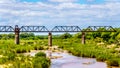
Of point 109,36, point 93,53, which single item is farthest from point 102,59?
point 109,36

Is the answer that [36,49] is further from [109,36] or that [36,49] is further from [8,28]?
[109,36]

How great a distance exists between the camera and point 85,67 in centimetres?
5047

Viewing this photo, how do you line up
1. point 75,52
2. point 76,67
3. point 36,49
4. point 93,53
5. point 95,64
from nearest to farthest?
point 76,67
point 95,64
point 93,53
point 75,52
point 36,49

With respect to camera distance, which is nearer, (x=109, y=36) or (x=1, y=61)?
(x=1, y=61)

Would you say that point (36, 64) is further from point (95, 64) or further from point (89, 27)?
point (89, 27)

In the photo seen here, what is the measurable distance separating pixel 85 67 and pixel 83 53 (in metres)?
15.2

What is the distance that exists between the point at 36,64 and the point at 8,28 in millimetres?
71737

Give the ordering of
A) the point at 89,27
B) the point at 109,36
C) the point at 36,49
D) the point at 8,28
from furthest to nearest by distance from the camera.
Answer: the point at 109,36 < the point at 89,27 < the point at 8,28 < the point at 36,49

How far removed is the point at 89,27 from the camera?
118438mm

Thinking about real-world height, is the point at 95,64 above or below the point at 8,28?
below

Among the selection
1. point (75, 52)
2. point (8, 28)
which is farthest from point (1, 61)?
point (8, 28)

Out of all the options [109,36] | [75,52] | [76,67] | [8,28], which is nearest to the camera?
[76,67]

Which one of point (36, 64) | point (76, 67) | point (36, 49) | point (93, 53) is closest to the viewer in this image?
point (36, 64)

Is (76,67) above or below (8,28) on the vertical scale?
below
